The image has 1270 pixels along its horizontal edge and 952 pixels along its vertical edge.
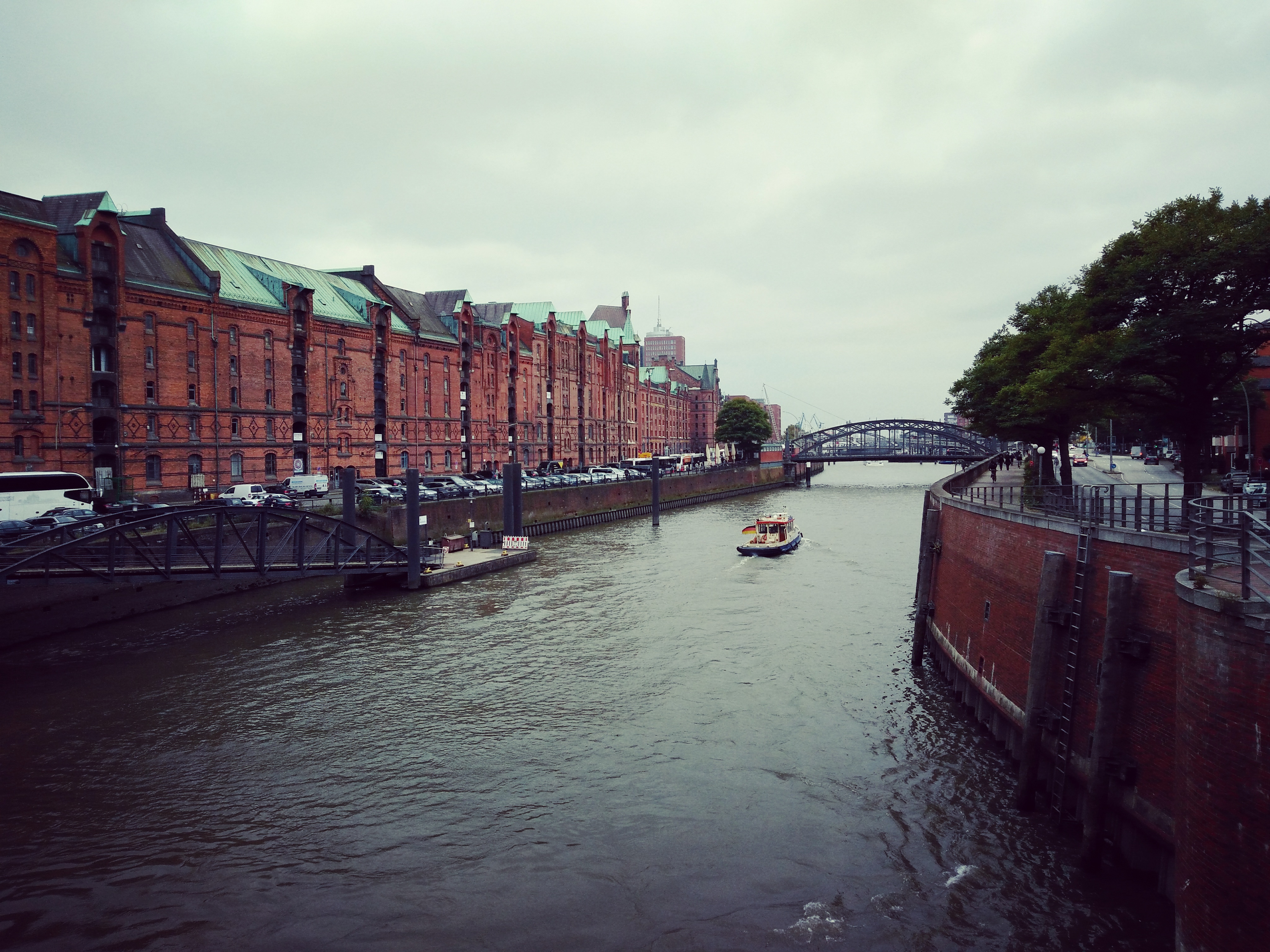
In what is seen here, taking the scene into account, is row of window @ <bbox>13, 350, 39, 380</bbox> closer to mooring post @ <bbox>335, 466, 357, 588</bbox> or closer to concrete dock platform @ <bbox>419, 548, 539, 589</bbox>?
mooring post @ <bbox>335, 466, 357, 588</bbox>

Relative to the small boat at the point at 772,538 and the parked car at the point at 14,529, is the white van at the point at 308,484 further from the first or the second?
the small boat at the point at 772,538

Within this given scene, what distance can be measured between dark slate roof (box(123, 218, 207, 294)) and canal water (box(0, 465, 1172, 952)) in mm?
31146

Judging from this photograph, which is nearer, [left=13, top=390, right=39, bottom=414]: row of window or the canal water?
the canal water

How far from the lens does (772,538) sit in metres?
50.9

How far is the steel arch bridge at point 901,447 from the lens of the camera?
430 feet

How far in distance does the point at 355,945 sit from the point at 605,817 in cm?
512

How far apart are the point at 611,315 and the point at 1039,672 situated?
16644cm

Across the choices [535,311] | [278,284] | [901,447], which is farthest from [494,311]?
[901,447]

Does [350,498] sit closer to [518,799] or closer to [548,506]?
[548,506]

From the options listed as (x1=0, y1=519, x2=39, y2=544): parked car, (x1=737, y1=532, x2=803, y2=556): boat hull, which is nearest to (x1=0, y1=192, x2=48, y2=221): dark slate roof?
(x1=0, y1=519, x2=39, y2=544): parked car

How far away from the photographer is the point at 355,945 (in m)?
11.8

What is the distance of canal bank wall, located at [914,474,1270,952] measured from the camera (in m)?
8.81

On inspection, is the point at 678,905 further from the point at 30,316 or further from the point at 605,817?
the point at 30,316

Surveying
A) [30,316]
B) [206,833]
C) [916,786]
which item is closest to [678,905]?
[916,786]
